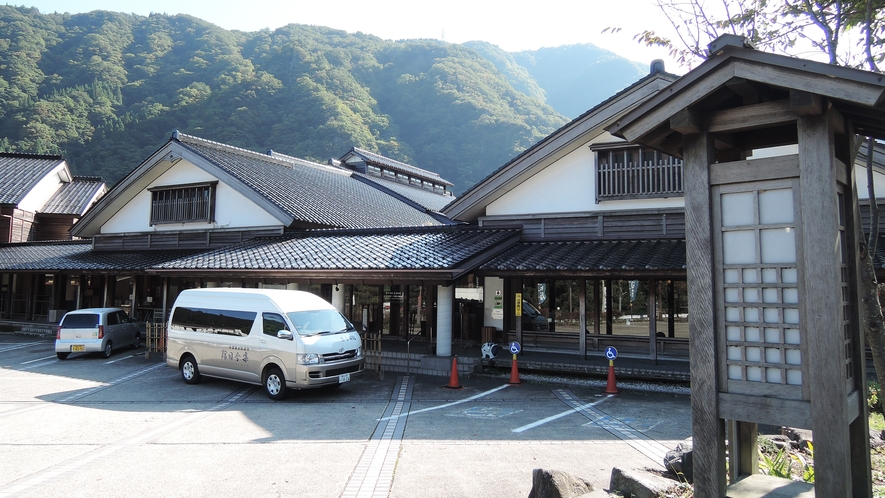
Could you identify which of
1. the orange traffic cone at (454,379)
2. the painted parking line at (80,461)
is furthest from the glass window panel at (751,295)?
the orange traffic cone at (454,379)

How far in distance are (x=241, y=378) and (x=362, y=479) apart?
6.12 meters

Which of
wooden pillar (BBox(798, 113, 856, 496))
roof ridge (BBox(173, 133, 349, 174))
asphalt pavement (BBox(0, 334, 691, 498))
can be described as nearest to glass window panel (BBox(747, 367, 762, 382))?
wooden pillar (BBox(798, 113, 856, 496))

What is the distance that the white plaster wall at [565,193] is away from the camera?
563 inches

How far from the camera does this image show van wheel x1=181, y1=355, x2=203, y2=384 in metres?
12.3

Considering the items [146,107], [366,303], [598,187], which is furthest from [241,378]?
[146,107]

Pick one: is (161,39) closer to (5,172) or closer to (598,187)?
(5,172)

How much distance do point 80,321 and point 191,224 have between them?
6.05 metres

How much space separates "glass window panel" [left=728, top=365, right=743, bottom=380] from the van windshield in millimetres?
8125

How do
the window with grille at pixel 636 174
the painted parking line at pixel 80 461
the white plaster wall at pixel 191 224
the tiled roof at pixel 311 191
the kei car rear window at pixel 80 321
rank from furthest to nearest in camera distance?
the tiled roof at pixel 311 191
the white plaster wall at pixel 191 224
the kei car rear window at pixel 80 321
the window with grille at pixel 636 174
the painted parking line at pixel 80 461

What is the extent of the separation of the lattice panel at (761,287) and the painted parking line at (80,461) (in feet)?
24.8

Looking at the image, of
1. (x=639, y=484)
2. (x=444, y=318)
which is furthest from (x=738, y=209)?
(x=444, y=318)

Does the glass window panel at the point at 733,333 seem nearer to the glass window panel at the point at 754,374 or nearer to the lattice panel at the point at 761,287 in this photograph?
the lattice panel at the point at 761,287

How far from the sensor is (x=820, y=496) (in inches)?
157

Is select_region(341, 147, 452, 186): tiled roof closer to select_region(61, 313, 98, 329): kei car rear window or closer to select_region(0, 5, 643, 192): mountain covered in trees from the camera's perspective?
select_region(0, 5, 643, 192): mountain covered in trees
